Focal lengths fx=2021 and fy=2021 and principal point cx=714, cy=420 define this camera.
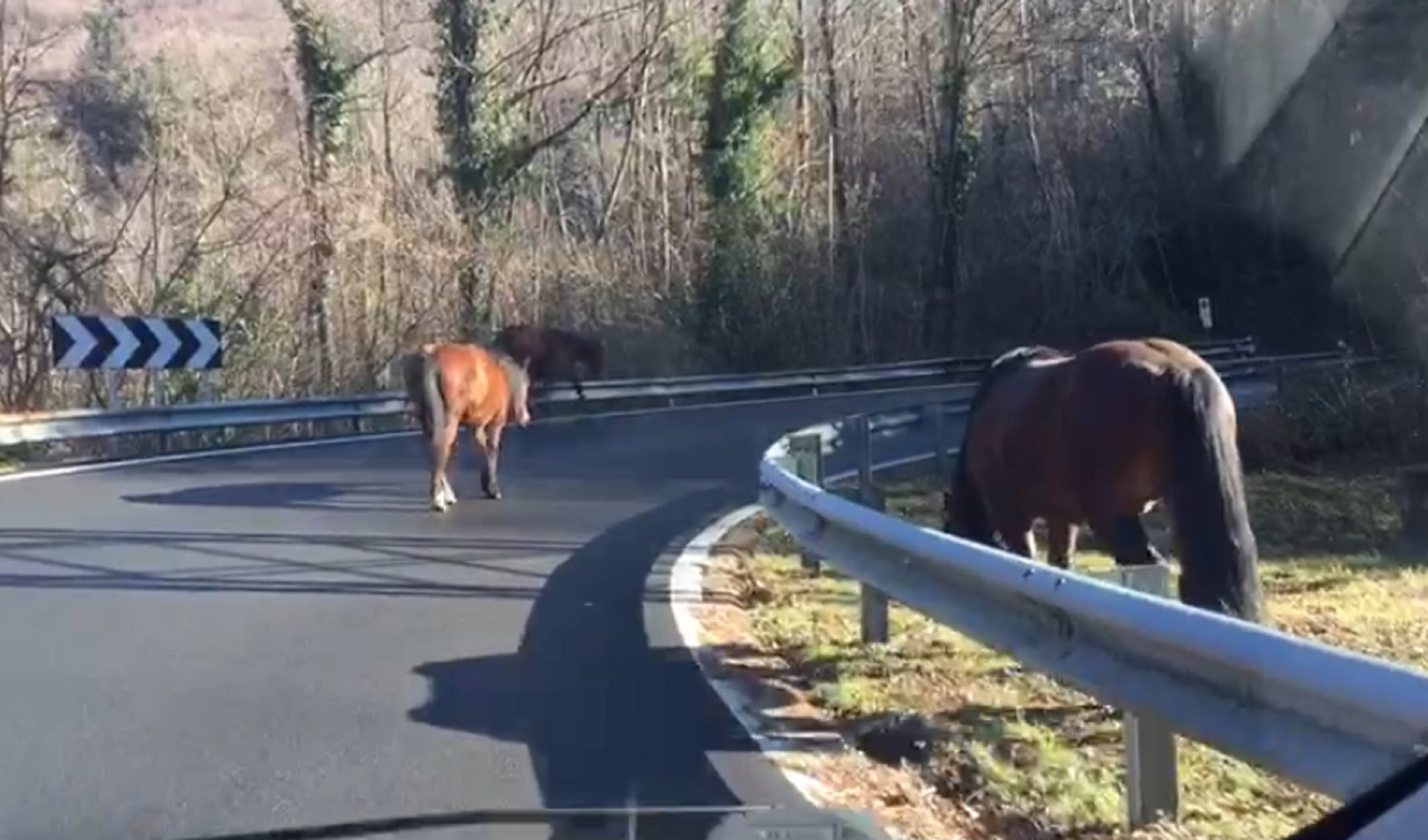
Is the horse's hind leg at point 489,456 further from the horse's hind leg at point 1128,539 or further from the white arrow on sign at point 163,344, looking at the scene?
the horse's hind leg at point 1128,539

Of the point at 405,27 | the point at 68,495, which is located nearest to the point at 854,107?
the point at 405,27

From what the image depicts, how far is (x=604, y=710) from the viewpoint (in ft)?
25.7

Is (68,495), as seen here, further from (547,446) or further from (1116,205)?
(1116,205)

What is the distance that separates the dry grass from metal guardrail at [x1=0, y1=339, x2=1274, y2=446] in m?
10.1

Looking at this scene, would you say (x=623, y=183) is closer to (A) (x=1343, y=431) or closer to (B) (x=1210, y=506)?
(A) (x=1343, y=431)

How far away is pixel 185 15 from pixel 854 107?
16.0 metres

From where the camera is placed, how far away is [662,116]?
4491 cm

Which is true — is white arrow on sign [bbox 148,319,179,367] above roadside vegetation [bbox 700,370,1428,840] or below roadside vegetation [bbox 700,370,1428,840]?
above

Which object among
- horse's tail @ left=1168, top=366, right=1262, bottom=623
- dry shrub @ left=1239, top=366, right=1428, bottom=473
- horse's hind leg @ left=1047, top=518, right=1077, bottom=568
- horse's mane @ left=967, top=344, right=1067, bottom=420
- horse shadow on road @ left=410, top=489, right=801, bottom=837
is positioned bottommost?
dry shrub @ left=1239, top=366, right=1428, bottom=473

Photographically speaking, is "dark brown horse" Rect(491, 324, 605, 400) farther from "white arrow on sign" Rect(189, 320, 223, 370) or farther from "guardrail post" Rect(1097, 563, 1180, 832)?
"guardrail post" Rect(1097, 563, 1180, 832)

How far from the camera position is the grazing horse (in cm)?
1652

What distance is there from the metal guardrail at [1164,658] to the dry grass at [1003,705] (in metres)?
0.41

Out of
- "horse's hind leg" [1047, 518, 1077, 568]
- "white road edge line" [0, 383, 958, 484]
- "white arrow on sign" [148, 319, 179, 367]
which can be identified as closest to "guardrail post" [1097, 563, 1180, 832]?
"horse's hind leg" [1047, 518, 1077, 568]

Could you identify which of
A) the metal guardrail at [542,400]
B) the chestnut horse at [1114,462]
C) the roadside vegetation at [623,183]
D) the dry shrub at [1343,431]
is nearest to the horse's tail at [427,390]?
the metal guardrail at [542,400]
